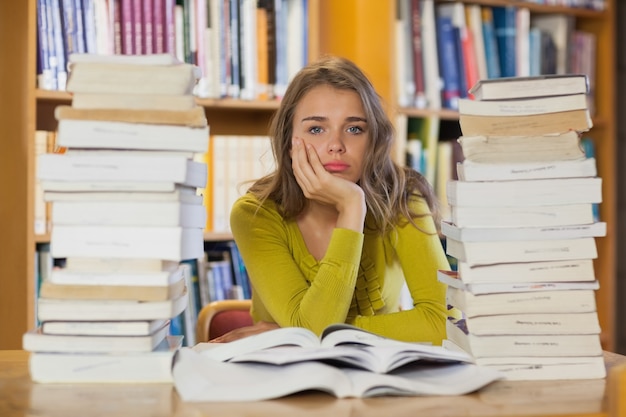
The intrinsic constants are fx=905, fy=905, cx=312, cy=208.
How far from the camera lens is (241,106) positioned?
9.02 ft

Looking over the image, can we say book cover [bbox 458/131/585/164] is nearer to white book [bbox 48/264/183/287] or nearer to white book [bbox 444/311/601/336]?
white book [bbox 444/311/601/336]

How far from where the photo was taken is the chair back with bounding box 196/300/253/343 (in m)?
2.16

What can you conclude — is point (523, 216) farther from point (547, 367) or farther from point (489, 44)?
point (489, 44)

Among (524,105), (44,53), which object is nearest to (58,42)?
(44,53)

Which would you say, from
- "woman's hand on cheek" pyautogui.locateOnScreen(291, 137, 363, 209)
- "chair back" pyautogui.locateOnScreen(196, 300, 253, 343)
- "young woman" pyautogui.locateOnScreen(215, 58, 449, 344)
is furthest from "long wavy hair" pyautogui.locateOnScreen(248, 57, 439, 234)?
"chair back" pyautogui.locateOnScreen(196, 300, 253, 343)

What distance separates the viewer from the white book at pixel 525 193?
129cm

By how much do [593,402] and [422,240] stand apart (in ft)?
2.98

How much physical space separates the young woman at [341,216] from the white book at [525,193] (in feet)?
1.74

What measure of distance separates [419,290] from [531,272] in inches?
26.6

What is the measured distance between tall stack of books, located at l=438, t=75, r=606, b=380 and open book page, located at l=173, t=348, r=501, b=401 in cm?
10

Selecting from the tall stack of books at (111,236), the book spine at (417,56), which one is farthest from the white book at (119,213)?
the book spine at (417,56)

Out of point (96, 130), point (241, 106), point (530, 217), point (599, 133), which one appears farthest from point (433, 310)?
point (599, 133)

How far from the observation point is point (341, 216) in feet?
6.06

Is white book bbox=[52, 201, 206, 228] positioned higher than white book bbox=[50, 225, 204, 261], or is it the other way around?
white book bbox=[52, 201, 206, 228]
